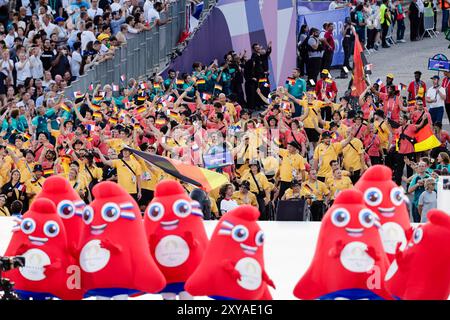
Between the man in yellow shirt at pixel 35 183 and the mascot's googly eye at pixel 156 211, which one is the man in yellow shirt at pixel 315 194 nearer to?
the man in yellow shirt at pixel 35 183

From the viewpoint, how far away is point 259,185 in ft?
65.9

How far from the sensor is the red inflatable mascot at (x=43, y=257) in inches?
537

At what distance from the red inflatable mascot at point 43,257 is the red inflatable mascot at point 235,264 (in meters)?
1.19

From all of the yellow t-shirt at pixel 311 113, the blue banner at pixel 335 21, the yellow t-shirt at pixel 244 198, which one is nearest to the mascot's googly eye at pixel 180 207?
the yellow t-shirt at pixel 244 198

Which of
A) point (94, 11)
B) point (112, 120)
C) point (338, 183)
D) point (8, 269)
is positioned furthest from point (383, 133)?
point (8, 269)

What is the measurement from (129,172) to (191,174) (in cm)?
260

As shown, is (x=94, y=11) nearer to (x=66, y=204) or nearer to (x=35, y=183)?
(x=35, y=183)

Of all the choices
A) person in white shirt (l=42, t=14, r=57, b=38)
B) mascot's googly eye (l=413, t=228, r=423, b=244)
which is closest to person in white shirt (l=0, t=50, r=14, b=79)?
person in white shirt (l=42, t=14, r=57, b=38)

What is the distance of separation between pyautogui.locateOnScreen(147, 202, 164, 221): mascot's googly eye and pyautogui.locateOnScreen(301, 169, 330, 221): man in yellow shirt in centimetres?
606

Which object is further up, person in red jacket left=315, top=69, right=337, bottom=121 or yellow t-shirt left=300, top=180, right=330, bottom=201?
person in red jacket left=315, top=69, right=337, bottom=121

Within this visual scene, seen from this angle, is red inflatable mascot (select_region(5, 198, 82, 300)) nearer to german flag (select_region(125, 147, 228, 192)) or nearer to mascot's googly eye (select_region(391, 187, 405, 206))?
mascot's googly eye (select_region(391, 187, 405, 206))

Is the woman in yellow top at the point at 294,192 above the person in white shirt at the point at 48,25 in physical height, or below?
below

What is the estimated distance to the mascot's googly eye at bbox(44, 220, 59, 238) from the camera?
13.6 m

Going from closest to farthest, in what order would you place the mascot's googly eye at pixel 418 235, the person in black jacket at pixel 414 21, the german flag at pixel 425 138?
the mascot's googly eye at pixel 418 235 < the german flag at pixel 425 138 < the person in black jacket at pixel 414 21
